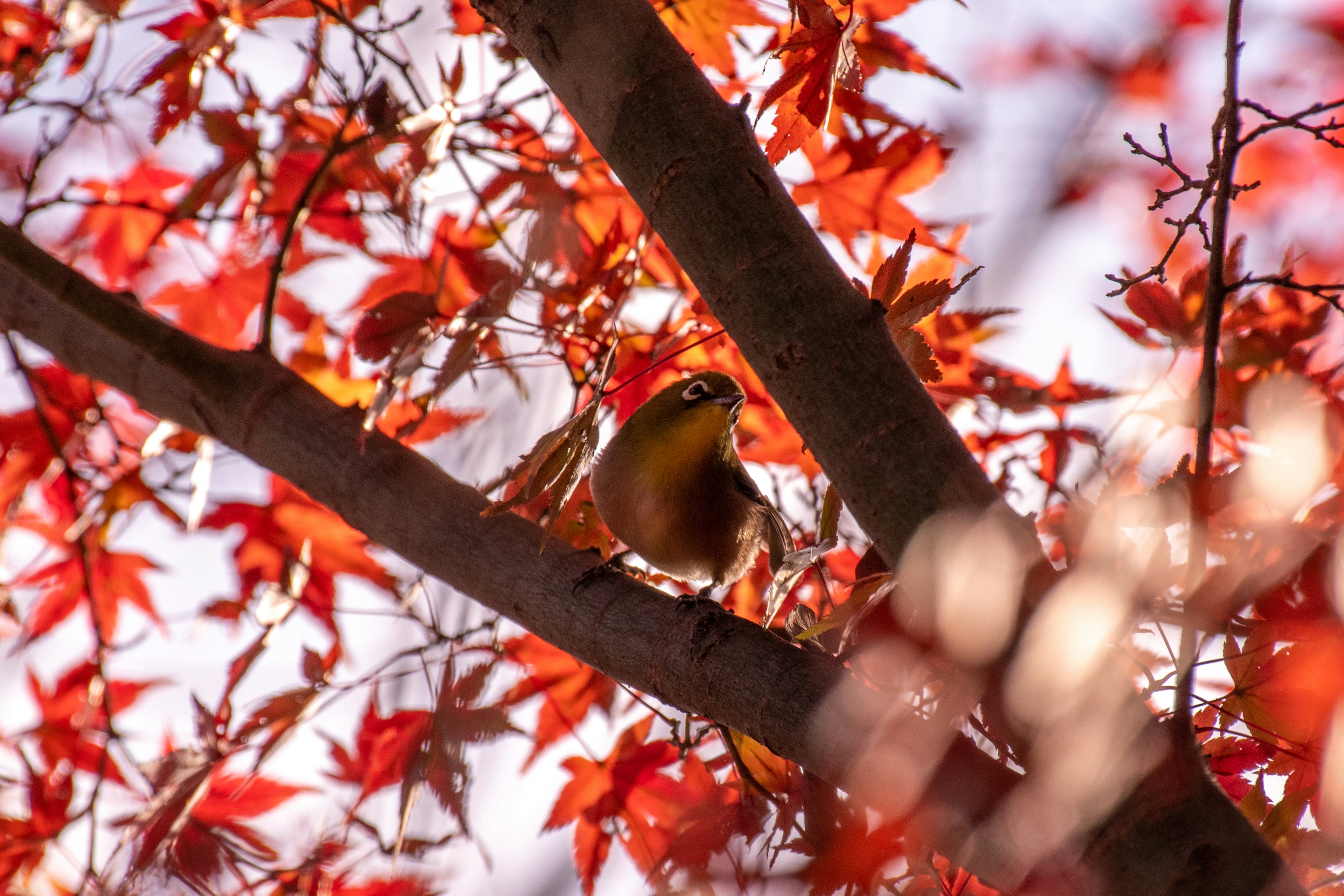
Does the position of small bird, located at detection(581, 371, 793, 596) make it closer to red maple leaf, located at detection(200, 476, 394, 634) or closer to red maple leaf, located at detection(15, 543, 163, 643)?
red maple leaf, located at detection(200, 476, 394, 634)

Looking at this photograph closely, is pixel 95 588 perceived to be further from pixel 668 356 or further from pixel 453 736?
pixel 668 356

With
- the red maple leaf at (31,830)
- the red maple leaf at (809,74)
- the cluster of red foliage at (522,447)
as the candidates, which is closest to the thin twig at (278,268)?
the cluster of red foliage at (522,447)

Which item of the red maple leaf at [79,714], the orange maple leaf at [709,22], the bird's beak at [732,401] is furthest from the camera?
the red maple leaf at [79,714]

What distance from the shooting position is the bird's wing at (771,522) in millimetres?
3158

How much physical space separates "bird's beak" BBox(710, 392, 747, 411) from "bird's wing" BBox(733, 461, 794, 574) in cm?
30

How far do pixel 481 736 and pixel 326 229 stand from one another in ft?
7.30

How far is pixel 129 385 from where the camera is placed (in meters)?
2.70

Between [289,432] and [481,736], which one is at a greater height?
[289,432]

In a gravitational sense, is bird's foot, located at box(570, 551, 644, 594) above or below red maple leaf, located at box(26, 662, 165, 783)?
below

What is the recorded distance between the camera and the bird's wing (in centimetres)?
316

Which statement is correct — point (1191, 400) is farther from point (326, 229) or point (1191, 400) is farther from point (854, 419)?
point (326, 229)

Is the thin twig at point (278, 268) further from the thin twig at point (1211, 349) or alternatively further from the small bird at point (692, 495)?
the thin twig at point (1211, 349)

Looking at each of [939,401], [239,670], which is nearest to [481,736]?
[239,670]

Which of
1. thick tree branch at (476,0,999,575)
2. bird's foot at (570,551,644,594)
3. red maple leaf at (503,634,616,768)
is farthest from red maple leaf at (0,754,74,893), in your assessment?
thick tree branch at (476,0,999,575)
